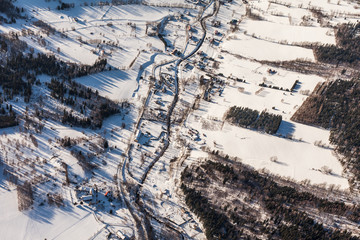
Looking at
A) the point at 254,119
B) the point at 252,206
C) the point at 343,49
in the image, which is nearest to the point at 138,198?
the point at 252,206

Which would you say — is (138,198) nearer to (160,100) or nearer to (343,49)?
(160,100)

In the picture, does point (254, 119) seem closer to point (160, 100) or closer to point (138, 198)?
point (160, 100)

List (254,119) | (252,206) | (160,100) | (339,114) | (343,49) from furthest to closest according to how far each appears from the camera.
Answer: (343,49)
(160,100)
(339,114)
(254,119)
(252,206)

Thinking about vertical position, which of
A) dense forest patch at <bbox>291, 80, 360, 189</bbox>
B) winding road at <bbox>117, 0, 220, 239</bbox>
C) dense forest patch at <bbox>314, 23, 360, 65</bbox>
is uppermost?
dense forest patch at <bbox>314, 23, 360, 65</bbox>

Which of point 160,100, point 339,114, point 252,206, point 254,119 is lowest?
point 252,206

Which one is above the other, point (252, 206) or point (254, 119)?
point (254, 119)

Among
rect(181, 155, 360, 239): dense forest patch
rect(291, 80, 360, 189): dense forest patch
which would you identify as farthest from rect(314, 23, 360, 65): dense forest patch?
rect(181, 155, 360, 239): dense forest patch

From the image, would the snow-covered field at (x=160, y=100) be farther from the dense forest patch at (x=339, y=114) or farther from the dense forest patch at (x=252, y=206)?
the dense forest patch at (x=252, y=206)

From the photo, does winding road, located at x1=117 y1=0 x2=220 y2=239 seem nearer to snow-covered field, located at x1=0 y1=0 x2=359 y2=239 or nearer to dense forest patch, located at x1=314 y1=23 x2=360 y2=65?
snow-covered field, located at x1=0 y1=0 x2=359 y2=239

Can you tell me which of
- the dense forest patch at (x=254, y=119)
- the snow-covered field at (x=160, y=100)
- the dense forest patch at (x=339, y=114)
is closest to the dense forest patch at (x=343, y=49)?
the snow-covered field at (x=160, y=100)

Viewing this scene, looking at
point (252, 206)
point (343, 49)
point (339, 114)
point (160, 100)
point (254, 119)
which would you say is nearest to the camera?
point (252, 206)

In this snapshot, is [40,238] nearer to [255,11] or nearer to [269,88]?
[269,88]

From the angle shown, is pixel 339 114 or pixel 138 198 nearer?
pixel 138 198
